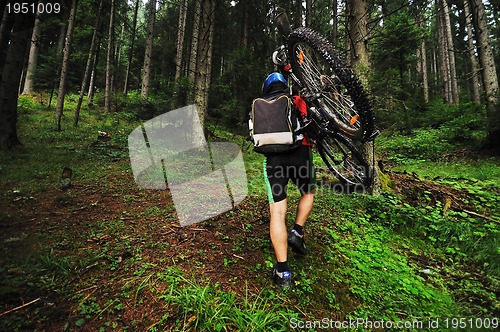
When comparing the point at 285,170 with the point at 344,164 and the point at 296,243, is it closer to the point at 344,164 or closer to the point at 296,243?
the point at 296,243

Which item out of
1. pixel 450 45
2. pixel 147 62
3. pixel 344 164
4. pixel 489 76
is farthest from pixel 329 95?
pixel 450 45

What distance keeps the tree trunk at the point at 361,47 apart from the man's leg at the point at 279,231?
3155mm

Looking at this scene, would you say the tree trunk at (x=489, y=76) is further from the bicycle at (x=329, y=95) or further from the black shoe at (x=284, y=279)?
the black shoe at (x=284, y=279)

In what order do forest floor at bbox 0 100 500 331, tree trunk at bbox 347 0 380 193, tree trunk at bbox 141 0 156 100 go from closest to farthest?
forest floor at bbox 0 100 500 331
tree trunk at bbox 347 0 380 193
tree trunk at bbox 141 0 156 100

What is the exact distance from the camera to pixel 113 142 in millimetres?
10609

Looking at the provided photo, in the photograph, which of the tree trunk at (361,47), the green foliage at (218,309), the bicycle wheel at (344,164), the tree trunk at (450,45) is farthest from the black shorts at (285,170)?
the tree trunk at (450,45)

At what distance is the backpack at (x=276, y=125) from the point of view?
9.87ft

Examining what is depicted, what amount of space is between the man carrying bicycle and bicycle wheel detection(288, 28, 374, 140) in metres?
0.57

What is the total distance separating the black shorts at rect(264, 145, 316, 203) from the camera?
307 centimetres

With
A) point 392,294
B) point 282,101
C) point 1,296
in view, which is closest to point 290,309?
point 392,294

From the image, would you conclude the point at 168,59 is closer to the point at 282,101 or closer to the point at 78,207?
the point at 78,207

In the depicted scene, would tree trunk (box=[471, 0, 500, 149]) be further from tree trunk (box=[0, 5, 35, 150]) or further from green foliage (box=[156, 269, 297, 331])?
tree trunk (box=[0, 5, 35, 150])

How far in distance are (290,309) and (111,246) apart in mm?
2401

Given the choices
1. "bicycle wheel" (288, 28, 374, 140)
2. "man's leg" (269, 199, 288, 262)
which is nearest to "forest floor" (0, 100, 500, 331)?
"man's leg" (269, 199, 288, 262)
